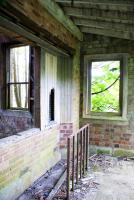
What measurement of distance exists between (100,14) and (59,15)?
0.67 m

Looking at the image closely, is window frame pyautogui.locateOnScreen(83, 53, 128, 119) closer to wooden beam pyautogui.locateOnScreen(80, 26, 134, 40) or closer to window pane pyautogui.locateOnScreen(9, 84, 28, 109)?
wooden beam pyautogui.locateOnScreen(80, 26, 134, 40)

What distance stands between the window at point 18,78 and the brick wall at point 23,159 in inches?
35.8

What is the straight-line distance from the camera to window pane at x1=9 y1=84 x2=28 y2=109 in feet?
14.0

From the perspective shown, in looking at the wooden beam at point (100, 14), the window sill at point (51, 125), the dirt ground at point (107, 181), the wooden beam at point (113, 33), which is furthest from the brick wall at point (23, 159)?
the wooden beam at point (113, 33)

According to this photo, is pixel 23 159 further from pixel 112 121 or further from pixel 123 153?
pixel 123 153

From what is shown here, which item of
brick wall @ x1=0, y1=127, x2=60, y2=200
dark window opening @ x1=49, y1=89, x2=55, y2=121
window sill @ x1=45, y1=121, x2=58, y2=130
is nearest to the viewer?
brick wall @ x1=0, y1=127, x2=60, y2=200

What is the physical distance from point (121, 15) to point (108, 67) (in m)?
1.63

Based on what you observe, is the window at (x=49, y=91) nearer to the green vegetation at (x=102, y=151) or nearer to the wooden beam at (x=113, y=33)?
the wooden beam at (x=113, y=33)

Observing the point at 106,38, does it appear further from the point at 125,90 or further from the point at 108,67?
the point at 125,90

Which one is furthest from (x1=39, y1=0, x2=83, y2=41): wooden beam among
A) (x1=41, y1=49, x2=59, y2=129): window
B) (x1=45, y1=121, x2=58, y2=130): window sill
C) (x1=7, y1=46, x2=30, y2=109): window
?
(x1=45, y1=121, x2=58, y2=130): window sill

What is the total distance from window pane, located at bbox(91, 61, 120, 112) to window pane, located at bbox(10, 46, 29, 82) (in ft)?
5.31

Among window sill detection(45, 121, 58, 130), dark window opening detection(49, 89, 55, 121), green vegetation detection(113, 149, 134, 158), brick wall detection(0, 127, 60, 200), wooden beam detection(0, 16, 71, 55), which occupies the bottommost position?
green vegetation detection(113, 149, 134, 158)

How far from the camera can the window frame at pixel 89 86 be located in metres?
4.60

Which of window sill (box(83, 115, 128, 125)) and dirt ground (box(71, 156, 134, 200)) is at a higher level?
window sill (box(83, 115, 128, 125))
